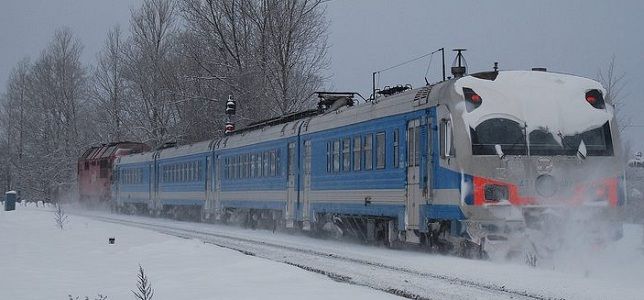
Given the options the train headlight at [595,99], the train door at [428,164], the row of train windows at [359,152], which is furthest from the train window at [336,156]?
the train headlight at [595,99]

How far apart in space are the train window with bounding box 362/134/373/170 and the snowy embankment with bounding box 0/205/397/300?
3.70 meters

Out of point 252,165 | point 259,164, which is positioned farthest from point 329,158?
point 252,165

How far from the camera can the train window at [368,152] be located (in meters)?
17.9

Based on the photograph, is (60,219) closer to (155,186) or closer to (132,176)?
(155,186)

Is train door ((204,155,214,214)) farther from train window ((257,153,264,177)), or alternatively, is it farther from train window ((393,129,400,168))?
train window ((393,129,400,168))

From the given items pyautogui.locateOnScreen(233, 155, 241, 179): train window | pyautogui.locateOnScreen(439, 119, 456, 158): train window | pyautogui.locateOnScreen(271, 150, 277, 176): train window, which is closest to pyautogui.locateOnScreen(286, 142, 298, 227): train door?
pyautogui.locateOnScreen(271, 150, 277, 176): train window

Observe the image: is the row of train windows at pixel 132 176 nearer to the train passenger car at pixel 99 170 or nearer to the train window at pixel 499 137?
the train passenger car at pixel 99 170

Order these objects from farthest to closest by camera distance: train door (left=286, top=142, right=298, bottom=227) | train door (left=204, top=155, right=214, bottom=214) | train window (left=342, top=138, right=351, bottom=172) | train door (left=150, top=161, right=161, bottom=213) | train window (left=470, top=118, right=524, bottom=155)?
1. train door (left=150, top=161, right=161, bottom=213)
2. train door (left=204, top=155, right=214, bottom=214)
3. train door (left=286, top=142, right=298, bottom=227)
4. train window (left=342, top=138, right=351, bottom=172)
5. train window (left=470, top=118, right=524, bottom=155)

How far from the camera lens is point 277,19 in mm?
37656

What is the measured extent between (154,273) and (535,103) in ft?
22.4

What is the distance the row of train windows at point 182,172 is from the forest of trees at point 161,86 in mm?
4795

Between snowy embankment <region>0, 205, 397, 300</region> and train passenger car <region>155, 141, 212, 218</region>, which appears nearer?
snowy embankment <region>0, 205, 397, 300</region>

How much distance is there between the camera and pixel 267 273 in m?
12.0

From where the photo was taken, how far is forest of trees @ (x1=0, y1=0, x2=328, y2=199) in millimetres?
38406
